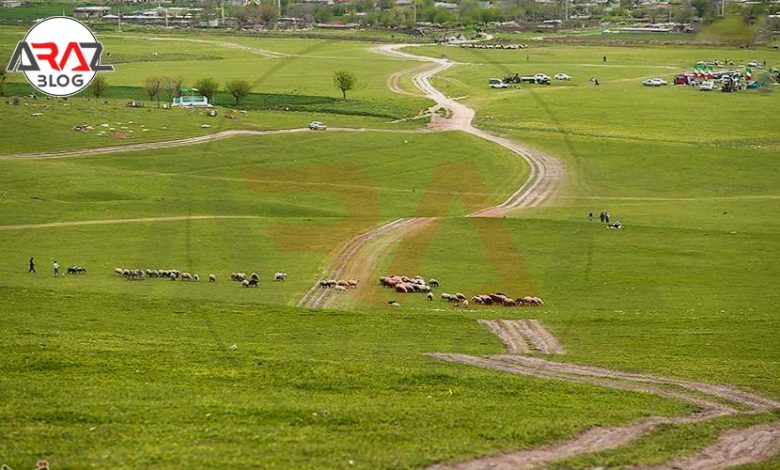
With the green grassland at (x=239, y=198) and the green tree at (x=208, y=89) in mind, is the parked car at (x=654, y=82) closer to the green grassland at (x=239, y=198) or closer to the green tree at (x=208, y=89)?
the green grassland at (x=239, y=198)

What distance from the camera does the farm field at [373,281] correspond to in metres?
23.3

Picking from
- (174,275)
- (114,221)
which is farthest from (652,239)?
(114,221)

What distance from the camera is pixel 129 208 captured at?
68188 mm

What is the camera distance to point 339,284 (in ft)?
159

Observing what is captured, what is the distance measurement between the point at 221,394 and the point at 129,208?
4442cm

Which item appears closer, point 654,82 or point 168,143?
point 168,143

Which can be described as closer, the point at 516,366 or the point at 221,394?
the point at 221,394

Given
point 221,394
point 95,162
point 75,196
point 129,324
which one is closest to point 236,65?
point 95,162

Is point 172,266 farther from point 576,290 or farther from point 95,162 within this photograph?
point 95,162

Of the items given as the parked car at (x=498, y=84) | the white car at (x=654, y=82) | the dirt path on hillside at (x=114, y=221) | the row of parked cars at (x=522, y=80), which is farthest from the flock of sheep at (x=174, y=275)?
the white car at (x=654, y=82)
